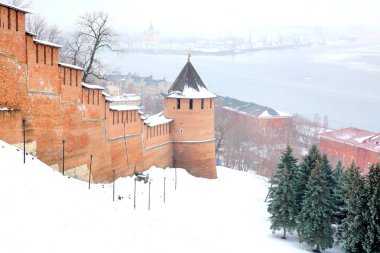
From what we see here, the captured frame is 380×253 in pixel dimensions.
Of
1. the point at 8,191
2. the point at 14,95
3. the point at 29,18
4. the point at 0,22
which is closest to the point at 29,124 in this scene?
the point at 14,95

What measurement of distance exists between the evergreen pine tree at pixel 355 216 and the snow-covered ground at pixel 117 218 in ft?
6.11

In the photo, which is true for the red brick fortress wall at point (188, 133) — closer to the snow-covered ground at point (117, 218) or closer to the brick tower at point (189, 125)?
the brick tower at point (189, 125)

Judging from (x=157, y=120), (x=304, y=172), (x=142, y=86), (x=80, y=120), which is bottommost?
(x=142, y=86)

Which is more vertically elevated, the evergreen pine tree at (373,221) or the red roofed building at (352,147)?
the evergreen pine tree at (373,221)

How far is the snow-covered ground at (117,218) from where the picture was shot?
9.02m

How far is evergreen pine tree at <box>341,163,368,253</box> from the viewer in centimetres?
1377

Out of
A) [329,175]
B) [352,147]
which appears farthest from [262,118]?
[329,175]

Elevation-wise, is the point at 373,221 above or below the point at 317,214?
above

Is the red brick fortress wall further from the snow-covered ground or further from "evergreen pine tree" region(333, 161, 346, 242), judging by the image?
"evergreen pine tree" region(333, 161, 346, 242)

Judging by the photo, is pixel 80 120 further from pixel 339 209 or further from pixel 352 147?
pixel 352 147

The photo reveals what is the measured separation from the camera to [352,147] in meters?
43.0

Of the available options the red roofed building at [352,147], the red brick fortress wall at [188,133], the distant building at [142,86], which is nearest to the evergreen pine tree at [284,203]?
the red brick fortress wall at [188,133]

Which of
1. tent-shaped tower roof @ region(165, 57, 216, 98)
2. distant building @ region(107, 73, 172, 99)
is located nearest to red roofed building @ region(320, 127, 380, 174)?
tent-shaped tower roof @ region(165, 57, 216, 98)

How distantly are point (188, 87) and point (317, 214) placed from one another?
9.06 meters
